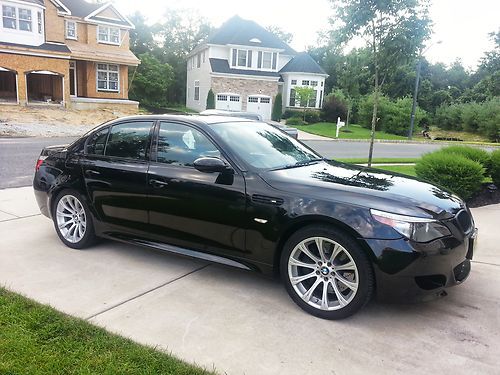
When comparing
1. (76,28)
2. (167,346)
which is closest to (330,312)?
(167,346)

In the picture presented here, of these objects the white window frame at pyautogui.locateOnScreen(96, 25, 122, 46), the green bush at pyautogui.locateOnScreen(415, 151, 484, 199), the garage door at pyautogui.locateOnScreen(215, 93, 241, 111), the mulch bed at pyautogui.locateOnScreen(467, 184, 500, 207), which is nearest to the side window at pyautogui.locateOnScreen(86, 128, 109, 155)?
the green bush at pyautogui.locateOnScreen(415, 151, 484, 199)

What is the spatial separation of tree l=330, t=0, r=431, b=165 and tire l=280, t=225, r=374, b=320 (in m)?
7.67

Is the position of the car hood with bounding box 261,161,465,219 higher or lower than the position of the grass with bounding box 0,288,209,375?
higher

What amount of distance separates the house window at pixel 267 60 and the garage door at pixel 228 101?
407 centimetres

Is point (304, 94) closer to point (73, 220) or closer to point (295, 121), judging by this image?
point (295, 121)

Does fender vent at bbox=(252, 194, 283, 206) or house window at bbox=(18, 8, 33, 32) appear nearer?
fender vent at bbox=(252, 194, 283, 206)

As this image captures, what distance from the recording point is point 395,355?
3080 millimetres

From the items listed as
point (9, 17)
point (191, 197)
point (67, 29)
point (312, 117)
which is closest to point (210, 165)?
point (191, 197)

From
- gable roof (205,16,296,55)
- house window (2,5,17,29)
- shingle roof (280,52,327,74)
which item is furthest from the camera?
shingle roof (280,52,327,74)

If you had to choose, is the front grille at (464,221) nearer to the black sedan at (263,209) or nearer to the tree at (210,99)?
the black sedan at (263,209)

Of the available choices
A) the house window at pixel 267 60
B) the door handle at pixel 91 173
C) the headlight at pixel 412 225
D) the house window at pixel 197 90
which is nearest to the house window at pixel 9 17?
the house window at pixel 197 90

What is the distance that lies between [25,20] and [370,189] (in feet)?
100

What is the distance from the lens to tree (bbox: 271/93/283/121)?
122 ft

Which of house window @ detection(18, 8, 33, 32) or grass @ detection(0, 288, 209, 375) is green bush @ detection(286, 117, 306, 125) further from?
grass @ detection(0, 288, 209, 375)
